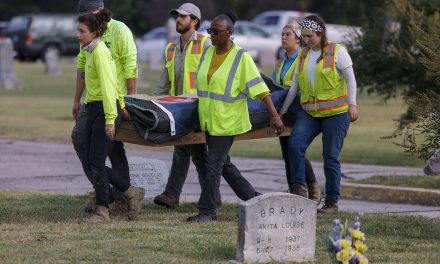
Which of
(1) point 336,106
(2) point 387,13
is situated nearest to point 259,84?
(1) point 336,106

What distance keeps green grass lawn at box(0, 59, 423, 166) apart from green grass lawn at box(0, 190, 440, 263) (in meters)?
6.18

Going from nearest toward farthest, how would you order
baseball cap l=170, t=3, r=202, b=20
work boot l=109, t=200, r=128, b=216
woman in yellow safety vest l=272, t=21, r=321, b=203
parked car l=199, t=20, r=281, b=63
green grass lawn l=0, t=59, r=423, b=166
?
work boot l=109, t=200, r=128, b=216 < baseball cap l=170, t=3, r=202, b=20 < woman in yellow safety vest l=272, t=21, r=321, b=203 < green grass lawn l=0, t=59, r=423, b=166 < parked car l=199, t=20, r=281, b=63

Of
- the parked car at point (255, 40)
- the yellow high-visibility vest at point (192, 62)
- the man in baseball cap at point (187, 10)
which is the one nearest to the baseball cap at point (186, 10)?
the man in baseball cap at point (187, 10)

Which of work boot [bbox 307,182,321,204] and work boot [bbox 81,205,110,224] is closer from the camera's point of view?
work boot [bbox 81,205,110,224]

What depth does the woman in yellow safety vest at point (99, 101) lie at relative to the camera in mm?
9117

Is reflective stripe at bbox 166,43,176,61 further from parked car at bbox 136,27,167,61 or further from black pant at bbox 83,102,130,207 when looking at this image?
parked car at bbox 136,27,167,61

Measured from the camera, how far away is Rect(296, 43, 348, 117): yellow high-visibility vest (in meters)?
10.0

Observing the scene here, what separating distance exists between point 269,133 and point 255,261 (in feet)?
9.33

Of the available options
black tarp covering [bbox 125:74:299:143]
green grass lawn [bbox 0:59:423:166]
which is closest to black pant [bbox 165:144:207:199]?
black tarp covering [bbox 125:74:299:143]

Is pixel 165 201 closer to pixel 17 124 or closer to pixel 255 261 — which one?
pixel 255 261

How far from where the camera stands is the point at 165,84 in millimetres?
10711

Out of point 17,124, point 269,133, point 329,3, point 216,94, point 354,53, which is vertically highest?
point 216,94

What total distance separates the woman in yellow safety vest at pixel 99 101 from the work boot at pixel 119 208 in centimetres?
40

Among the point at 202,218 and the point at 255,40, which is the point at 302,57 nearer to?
the point at 202,218
